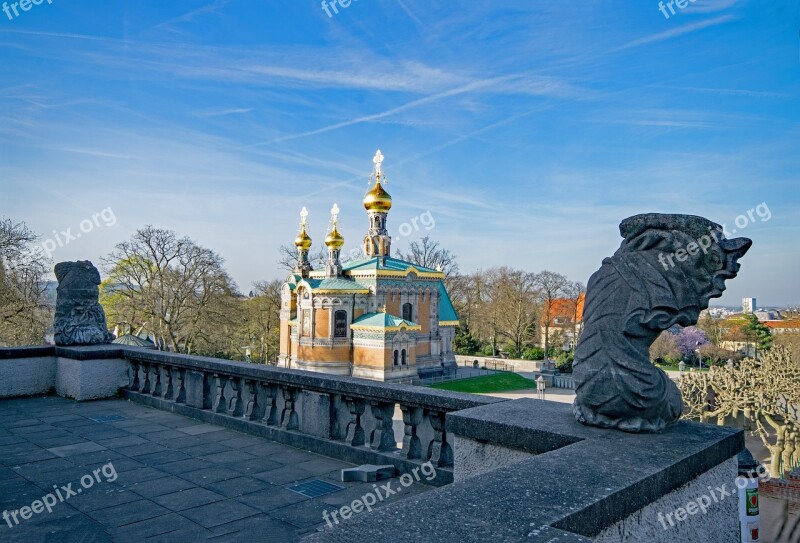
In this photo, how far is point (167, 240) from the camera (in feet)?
128

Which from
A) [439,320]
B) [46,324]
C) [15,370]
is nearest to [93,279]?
[15,370]

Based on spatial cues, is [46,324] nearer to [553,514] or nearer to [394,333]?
[394,333]

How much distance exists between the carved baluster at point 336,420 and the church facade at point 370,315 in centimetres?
3122

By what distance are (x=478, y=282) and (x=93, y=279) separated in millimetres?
57709

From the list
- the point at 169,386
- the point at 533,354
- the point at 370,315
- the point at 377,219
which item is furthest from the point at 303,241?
the point at 169,386

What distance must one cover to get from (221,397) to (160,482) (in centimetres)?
225

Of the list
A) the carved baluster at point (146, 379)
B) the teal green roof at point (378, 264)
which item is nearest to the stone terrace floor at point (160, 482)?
the carved baluster at point (146, 379)

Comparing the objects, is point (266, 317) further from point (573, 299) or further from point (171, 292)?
point (573, 299)

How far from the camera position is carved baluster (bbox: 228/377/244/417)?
6.69 metres

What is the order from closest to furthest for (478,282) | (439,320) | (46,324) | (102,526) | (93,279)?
(102,526) < (93,279) < (46,324) < (439,320) < (478,282)

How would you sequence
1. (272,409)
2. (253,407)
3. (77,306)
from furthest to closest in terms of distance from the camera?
(77,306) < (253,407) < (272,409)

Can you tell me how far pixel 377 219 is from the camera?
149 ft

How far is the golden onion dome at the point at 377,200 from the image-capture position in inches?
1777

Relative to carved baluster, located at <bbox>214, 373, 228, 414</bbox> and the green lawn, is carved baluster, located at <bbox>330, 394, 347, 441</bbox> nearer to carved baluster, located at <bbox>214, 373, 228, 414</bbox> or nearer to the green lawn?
carved baluster, located at <bbox>214, 373, 228, 414</bbox>
